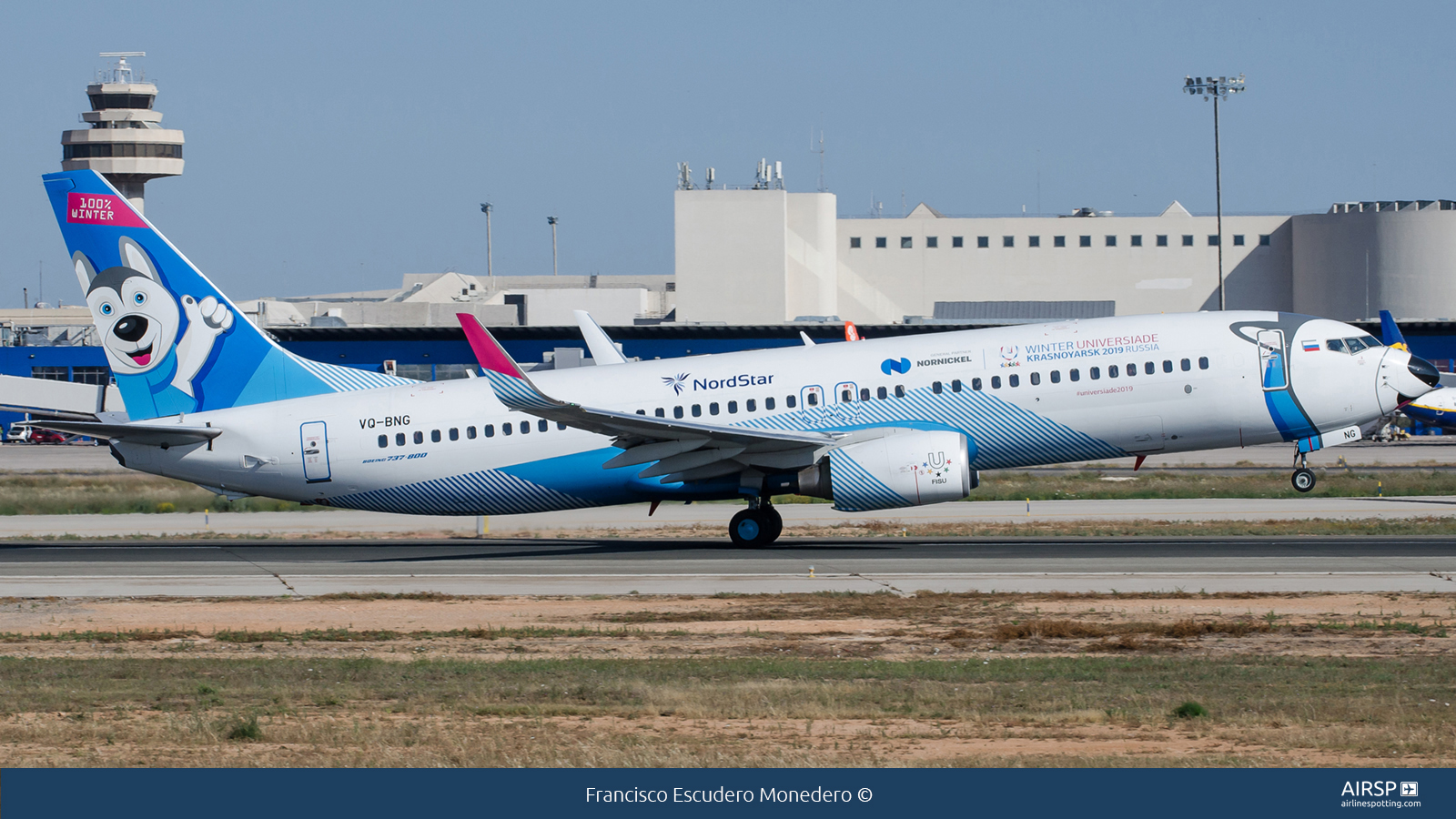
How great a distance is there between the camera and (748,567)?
2786 centimetres

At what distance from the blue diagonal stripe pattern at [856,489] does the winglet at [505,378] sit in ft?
19.1

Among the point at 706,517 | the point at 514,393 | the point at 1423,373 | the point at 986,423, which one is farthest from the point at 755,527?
the point at 1423,373

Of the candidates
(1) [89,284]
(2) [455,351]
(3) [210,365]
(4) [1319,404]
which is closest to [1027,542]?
(4) [1319,404]

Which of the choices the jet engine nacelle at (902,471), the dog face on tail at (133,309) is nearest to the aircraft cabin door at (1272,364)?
the jet engine nacelle at (902,471)

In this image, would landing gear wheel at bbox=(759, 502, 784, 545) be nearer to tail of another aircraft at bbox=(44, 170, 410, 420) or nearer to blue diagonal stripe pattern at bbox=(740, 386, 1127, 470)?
blue diagonal stripe pattern at bbox=(740, 386, 1127, 470)

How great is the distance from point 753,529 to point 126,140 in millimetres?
118126

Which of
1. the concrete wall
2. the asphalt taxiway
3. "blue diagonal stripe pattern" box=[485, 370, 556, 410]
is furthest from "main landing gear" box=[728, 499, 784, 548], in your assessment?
the concrete wall

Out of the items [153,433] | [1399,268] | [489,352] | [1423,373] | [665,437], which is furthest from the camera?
[1399,268]

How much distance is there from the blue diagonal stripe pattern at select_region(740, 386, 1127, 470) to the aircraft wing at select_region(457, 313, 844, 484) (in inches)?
30.4

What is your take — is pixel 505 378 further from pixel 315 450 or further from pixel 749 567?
pixel 315 450

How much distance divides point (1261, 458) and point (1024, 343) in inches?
1499

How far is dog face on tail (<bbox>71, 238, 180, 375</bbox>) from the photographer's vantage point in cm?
3136

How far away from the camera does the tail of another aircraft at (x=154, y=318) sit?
31266mm

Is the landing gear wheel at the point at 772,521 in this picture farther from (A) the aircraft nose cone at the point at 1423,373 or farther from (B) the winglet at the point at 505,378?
(A) the aircraft nose cone at the point at 1423,373
